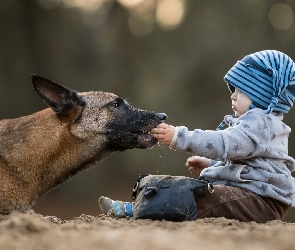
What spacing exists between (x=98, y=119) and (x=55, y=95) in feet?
1.63

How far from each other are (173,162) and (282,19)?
6583mm

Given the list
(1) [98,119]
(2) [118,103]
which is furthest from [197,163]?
(1) [98,119]

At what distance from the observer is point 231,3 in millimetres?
23234

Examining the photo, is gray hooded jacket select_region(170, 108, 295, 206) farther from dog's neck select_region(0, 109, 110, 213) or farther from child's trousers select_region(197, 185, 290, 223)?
dog's neck select_region(0, 109, 110, 213)

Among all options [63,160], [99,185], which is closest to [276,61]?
[63,160]

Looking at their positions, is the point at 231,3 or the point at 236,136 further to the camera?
the point at 231,3

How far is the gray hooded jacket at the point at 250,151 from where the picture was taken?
5.59 metres

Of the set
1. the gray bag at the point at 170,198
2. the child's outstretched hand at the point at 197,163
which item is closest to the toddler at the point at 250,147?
the gray bag at the point at 170,198

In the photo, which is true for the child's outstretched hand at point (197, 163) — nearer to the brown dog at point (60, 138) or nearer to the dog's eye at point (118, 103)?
the brown dog at point (60, 138)

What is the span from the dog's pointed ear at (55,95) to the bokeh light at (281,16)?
17.1 meters

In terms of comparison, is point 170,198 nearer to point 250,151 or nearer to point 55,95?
point 250,151

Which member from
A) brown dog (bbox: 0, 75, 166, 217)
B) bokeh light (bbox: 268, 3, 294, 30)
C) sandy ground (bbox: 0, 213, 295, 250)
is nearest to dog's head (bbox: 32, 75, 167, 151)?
brown dog (bbox: 0, 75, 166, 217)

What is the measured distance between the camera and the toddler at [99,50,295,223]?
5594 mm

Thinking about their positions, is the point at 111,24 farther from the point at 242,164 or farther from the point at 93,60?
the point at 242,164
